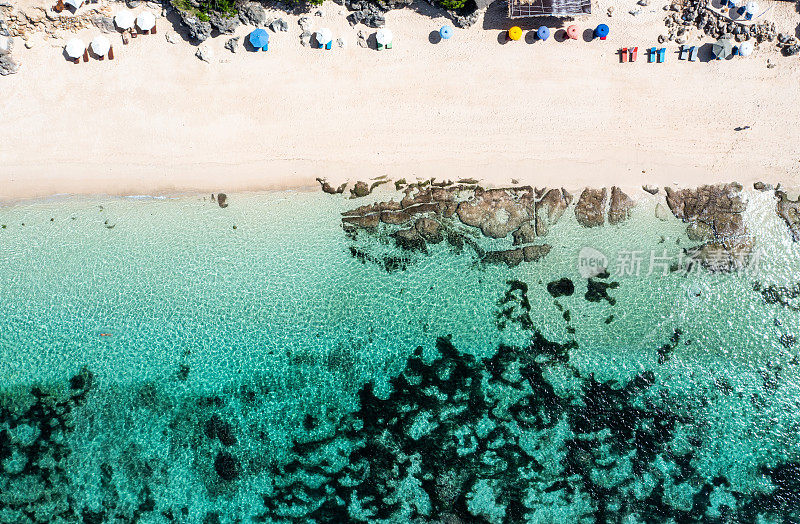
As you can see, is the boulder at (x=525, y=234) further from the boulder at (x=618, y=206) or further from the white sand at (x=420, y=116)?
the boulder at (x=618, y=206)

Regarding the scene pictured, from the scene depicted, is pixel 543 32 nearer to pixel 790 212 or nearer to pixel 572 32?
pixel 572 32

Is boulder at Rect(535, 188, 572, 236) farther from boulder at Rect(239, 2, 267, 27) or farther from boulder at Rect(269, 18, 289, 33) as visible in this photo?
boulder at Rect(239, 2, 267, 27)

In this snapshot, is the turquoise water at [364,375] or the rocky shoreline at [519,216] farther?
the rocky shoreline at [519,216]

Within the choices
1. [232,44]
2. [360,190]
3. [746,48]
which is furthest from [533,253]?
[232,44]

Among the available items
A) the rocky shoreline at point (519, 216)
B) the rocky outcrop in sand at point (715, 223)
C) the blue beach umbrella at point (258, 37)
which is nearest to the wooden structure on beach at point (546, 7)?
the rocky shoreline at point (519, 216)

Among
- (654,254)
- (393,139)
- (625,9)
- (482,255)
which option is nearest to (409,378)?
(482,255)
